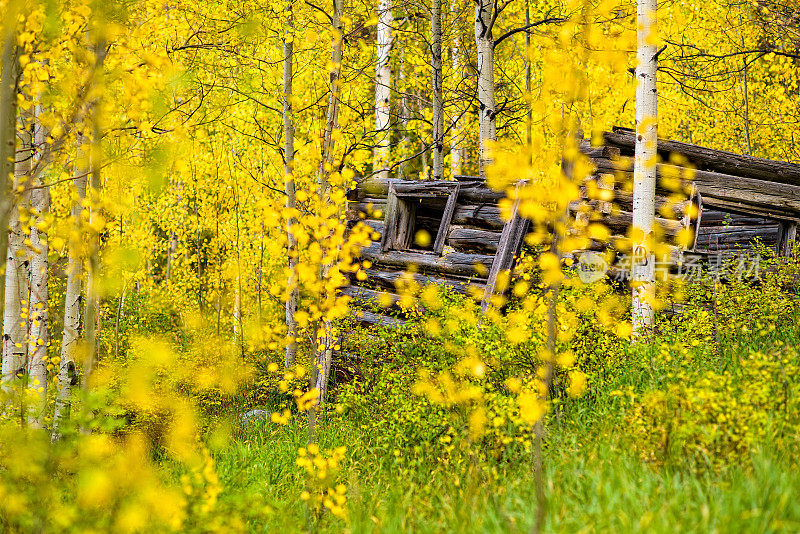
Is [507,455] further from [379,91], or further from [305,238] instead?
[379,91]

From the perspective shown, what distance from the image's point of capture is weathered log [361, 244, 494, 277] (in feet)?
29.6

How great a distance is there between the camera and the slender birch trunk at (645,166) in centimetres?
661

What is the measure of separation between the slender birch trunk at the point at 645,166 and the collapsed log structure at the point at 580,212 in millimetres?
320


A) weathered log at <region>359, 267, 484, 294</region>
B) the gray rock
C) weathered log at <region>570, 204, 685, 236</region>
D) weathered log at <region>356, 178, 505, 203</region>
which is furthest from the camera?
weathered log at <region>356, 178, 505, 203</region>

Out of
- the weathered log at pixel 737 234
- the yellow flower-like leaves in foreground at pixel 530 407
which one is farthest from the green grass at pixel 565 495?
the weathered log at pixel 737 234

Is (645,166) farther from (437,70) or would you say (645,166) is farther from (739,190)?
(437,70)

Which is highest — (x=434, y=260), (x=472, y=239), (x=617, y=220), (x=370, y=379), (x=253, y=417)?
(x=617, y=220)

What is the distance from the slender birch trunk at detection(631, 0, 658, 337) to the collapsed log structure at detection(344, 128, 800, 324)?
0.32 metres

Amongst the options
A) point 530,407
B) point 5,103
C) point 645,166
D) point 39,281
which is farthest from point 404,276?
point 5,103

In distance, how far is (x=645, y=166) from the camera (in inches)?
261

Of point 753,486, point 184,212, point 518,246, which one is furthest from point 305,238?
point 184,212

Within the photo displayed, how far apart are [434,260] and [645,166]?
3.79 m

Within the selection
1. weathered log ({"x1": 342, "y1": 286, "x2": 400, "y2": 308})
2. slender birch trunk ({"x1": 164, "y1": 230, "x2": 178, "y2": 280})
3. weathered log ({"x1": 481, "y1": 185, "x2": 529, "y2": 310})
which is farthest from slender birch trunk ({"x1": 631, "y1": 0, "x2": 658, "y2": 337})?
slender birch trunk ({"x1": 164, "y1": 230, "x2": 178, "y2": 280})

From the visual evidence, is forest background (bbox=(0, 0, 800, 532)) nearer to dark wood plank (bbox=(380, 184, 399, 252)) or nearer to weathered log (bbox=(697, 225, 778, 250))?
dark wood plank (bbox=(380, 184, 399, 252))
